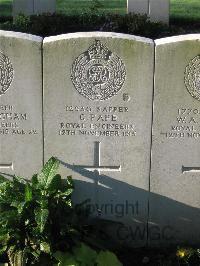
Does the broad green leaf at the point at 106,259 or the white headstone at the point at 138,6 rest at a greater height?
the white headstone at the point at 138,6

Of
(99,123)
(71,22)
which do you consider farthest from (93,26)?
(99,123)

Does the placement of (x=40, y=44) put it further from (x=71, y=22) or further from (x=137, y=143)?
(x=71, y=22)

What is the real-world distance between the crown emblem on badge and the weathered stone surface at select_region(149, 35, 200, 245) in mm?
409

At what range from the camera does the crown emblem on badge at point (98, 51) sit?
4.42 meters

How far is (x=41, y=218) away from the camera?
4102 millimetres

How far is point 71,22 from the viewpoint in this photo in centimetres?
1177

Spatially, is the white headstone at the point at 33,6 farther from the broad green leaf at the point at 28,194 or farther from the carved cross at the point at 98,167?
the broad green leaf at the point at 28,194

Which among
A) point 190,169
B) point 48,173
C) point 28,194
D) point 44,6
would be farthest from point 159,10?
point 28,194

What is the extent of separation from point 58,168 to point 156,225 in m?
1.01

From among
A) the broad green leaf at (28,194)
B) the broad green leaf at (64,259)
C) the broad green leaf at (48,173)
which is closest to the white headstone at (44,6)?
the broad green leaf at (48,173)

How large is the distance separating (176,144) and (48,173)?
1.10 m

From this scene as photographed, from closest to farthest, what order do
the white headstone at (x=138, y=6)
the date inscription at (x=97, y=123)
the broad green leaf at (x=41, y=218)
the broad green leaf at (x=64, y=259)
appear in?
the broad green leaf at (x=41, y=218), the broad green leaf at (x=64, y=259), the date inscription at (x=97, y=123), the white headstone at (x=138, y=6)

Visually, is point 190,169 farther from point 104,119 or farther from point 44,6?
point 44,6

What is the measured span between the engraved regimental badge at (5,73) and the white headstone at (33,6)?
8504 mm
